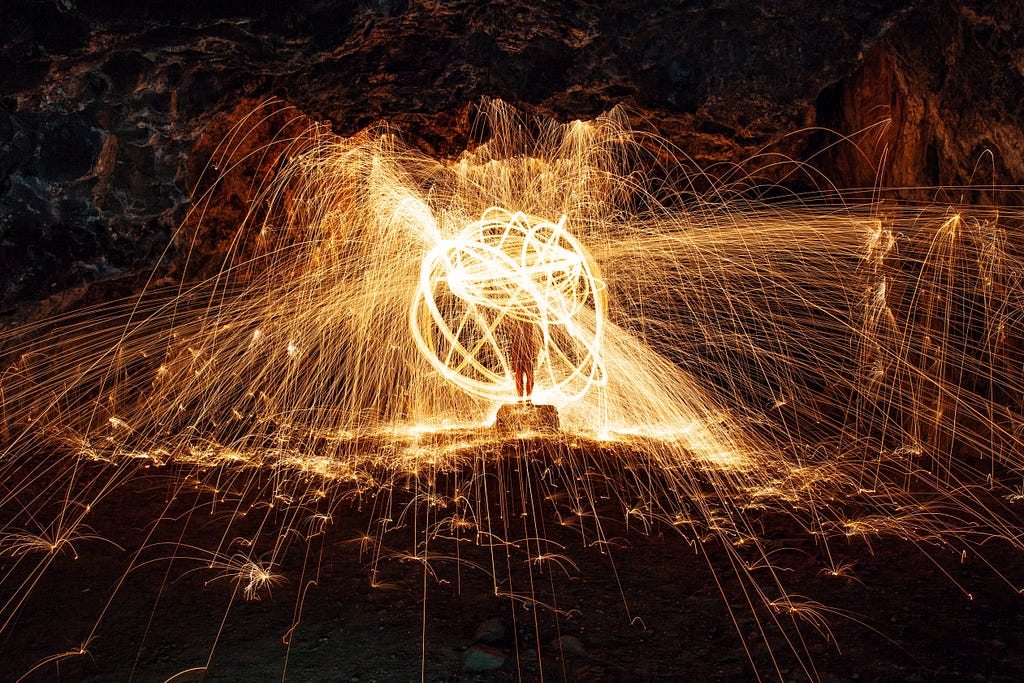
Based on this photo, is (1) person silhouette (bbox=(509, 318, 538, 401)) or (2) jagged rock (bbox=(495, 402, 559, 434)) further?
(1) person silhouette (bbox=(509, 318, 538, 401))

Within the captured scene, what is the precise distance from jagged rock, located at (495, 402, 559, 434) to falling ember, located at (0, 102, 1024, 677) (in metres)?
0.19

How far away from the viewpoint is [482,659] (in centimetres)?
265

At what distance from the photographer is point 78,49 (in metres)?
4.46

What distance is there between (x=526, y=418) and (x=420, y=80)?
2.70 meters

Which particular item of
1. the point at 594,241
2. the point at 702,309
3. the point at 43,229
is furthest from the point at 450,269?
the point at 702,309

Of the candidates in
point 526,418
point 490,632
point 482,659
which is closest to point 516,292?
point 526,418

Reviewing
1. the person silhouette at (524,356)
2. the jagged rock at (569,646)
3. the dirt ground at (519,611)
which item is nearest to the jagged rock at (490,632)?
the dirt ground at (519,611)

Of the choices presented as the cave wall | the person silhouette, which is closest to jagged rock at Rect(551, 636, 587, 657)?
the person silhouette

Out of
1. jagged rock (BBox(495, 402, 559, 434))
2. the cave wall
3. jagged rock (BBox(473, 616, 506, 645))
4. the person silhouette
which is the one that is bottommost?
jagged rock (BBox(495, 402, 559, 434))

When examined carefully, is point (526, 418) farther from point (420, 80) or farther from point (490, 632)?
point (490, 632)

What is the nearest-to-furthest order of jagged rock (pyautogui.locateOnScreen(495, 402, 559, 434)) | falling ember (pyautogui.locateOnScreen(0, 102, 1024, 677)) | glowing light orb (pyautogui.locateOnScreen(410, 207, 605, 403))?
falling ember (pyautogui.locateOnScreen(0, 102, 1024, 677)), glowing light orb (pyautogui.locateOnScreen(410, 207, 605, 403)), jagged rock (pyautogui.locateOnScreen(495, 402, 559, 434))

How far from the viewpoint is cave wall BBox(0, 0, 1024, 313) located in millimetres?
4539

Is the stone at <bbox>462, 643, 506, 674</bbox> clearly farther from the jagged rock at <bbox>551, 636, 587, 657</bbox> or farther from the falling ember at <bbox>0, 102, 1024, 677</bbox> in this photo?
the falling ember at <bbox>0, 102, 1024, 677</bbox>

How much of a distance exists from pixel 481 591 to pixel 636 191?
5.75 metres
